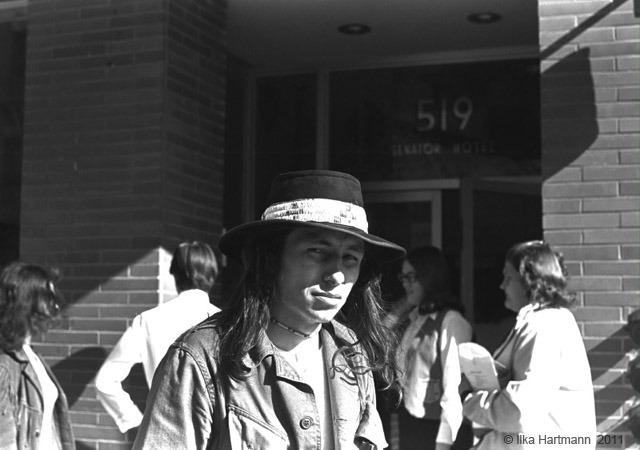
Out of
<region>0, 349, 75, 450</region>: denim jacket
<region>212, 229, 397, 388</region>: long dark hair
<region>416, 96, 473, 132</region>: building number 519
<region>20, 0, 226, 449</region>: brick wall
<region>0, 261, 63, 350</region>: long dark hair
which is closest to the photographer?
<region>212, 229, 397, 388</region>: long dark hair

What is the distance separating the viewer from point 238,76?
938 centimetres

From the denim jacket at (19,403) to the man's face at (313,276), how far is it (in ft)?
7.79

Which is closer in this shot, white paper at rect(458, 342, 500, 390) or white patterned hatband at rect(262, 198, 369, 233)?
white patterned hatband at rect(262, 198, 369, 233)

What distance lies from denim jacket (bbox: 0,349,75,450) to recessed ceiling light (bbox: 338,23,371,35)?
4.38 m

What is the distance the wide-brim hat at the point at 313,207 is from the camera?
2523 millimetres

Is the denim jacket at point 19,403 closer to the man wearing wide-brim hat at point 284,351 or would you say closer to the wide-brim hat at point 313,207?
the man wearing wide-brim hat at point 284,351

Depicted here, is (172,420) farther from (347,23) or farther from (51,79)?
(347,23)

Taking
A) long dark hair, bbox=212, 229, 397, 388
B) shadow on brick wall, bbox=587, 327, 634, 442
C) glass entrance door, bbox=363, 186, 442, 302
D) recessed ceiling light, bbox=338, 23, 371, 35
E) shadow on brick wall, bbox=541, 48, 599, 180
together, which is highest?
recessed ceiling light, bbox=338, 23, 371, 35

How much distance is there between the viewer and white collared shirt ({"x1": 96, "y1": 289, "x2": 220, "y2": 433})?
5391 millimetres

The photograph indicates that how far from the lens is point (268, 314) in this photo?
255cm

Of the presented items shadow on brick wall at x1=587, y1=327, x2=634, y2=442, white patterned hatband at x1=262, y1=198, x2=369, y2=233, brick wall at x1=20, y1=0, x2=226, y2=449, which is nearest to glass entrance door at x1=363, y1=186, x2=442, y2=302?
brick wall at x1=20, y1=0, x2=226, y2=449

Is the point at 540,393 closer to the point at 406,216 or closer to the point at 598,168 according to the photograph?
the point at 598,168

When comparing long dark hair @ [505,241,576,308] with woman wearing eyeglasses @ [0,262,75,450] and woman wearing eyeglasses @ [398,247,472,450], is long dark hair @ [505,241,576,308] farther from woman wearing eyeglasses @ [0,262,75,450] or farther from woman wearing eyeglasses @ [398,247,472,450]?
woman wearing eyeglasses @ [0,262,75,450]

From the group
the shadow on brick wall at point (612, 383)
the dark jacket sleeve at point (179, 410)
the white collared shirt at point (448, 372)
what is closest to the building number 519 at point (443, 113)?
the white collared shirt at point (448, 372)
